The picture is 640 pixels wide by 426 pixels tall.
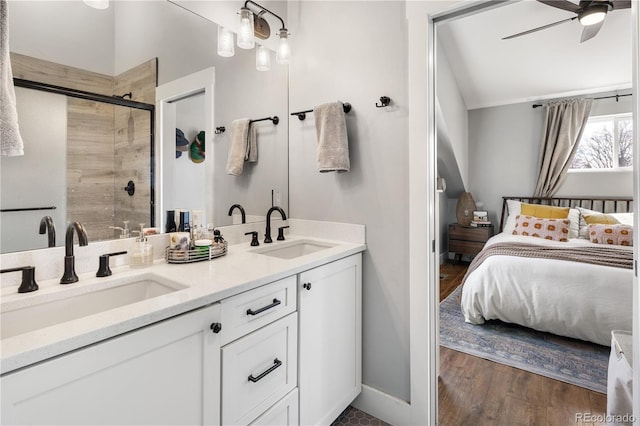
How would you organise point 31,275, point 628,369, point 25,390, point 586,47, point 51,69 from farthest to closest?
1. point 586,47
2. point 628,369
3. point 51,69
4. point 31,275
5. point 25,390

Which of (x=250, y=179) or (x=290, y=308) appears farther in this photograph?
(x=250, y=179)

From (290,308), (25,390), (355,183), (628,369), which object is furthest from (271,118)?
(628,369)

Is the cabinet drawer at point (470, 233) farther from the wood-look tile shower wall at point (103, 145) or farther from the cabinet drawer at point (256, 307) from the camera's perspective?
the wood-look tile shower wall at point (103, 145)

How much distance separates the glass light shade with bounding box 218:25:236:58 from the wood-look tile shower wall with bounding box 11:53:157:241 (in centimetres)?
39

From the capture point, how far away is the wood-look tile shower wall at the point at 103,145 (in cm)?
118

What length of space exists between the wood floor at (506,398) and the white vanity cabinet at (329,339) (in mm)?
612

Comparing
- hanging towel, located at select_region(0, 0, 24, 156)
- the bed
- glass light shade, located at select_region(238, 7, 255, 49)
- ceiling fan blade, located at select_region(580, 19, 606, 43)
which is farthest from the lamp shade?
hanging towel, located at select_region(0, 0, 24, 156)

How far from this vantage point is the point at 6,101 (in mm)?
973

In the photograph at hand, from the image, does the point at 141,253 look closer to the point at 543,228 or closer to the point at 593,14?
the point at 593,14

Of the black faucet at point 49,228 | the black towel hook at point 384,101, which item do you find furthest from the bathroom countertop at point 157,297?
the black towel hook at point 384,101

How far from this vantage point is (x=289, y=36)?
2045 millimetres

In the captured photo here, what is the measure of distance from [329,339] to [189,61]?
1.52 meters

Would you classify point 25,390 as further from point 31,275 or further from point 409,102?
point 409,102

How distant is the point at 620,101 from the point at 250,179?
480 cm
